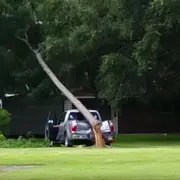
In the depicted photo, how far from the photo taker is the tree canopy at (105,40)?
30547 mm

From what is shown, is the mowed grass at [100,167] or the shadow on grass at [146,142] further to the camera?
the shadow on grass at [146,142]

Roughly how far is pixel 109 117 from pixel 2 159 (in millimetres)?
29251

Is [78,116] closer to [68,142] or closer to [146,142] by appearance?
[68,142]

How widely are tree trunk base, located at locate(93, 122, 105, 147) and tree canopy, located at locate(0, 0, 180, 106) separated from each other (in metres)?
4.55

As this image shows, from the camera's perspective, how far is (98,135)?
89.9ft

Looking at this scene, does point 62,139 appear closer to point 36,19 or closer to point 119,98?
point 119,98

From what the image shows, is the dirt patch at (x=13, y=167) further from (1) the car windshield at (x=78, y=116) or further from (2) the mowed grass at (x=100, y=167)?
(1) the car windshield at (x=78, y=116)

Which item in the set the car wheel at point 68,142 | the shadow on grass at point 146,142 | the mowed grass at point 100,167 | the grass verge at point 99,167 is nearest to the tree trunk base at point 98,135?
the car wheel at point 68,142

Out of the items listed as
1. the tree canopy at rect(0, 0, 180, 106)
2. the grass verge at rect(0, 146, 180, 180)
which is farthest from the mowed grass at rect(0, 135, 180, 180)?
the tree canopy at rect(0, 0, 180, 106)

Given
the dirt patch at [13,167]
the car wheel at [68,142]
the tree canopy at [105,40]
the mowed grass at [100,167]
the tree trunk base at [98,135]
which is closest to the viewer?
the mowed grass at [100,167]

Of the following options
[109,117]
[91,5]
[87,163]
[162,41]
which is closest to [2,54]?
[91,5]

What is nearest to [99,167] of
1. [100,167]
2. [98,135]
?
[100,167]

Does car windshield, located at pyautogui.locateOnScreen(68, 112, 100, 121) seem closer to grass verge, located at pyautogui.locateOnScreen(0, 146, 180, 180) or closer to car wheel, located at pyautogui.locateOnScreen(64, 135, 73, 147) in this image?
car wheel, located at pyautogui.locateOnScreen(64, 135, 73, 147)

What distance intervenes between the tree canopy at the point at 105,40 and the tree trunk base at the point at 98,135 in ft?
14.9
